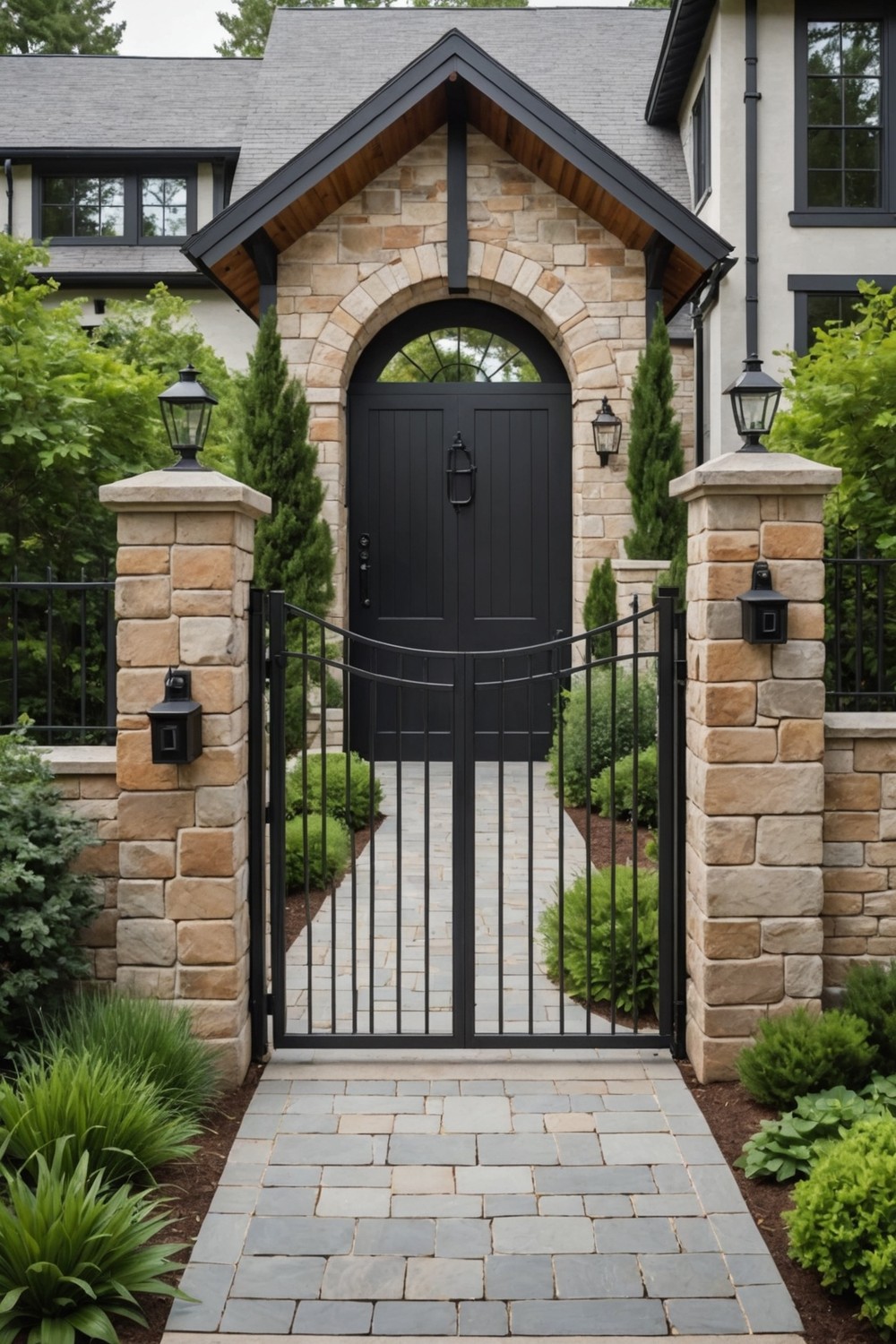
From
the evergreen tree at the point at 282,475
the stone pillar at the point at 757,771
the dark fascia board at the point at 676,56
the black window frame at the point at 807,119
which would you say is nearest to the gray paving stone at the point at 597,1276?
the stone pillar at the point at 757,771

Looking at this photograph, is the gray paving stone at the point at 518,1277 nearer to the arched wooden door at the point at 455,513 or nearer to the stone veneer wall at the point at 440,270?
the stone veneer wall at the point at 440,270

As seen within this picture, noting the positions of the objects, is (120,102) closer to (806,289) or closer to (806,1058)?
(806,289)

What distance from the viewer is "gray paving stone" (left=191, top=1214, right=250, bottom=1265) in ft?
11.4

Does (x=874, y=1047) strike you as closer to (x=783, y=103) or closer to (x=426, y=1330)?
(x=426, y=1330)

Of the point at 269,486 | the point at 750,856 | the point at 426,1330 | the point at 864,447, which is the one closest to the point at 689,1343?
the point at 426,1330

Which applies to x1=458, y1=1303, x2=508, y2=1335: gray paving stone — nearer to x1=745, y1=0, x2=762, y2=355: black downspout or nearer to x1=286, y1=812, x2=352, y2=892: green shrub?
x1=286, y1=812, x2=352, y2=892: green shrub

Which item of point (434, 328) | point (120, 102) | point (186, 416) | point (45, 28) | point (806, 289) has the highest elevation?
point (45, 28)

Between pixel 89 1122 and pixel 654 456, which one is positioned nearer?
pixel 89 1122

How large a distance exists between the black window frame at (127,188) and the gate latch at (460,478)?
311 inches

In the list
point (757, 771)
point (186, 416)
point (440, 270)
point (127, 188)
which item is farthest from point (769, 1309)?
point (127, 188)

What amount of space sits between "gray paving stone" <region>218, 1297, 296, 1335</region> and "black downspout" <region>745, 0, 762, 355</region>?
10.4m

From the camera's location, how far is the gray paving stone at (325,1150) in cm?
405

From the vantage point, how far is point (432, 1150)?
413 centimetres

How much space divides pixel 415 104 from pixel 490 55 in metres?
4.29
